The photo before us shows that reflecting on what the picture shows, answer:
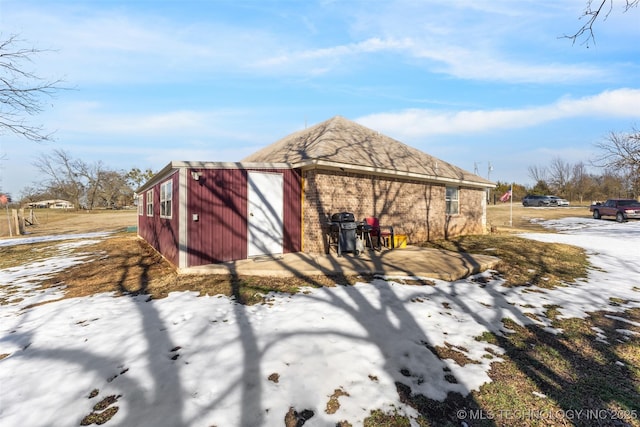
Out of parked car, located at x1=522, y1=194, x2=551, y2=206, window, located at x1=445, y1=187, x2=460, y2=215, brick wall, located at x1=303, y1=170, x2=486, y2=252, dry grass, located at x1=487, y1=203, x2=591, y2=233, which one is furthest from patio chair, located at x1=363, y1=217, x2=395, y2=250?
parked car, located at x1=522, y1=194, x2=551, y2=206

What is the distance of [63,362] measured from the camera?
3422 millimetres

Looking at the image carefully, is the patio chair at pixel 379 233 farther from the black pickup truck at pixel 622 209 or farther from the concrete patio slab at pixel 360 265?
the black pickup truck at pixel 622 209

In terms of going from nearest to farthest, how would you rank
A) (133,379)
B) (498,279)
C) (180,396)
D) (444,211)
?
1. (180,396)
2. (133,379)
3. (498,279)
4. (444,211)

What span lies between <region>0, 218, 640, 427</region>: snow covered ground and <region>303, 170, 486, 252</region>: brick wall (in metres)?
3.60

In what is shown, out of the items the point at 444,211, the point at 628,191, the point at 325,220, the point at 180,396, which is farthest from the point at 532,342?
the point at 628,191

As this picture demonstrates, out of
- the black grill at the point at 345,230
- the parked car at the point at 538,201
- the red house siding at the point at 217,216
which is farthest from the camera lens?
the parked car at the point at 538,201

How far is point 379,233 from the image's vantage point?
32.4 ft

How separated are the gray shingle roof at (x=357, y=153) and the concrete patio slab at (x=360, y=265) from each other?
9.24ft

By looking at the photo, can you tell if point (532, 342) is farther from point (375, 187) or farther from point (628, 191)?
point (628, 191)

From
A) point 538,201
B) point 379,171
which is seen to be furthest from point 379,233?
point 538,201

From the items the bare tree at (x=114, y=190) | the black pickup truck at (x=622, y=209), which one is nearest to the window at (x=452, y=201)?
the black pickup truck at (x=622, y=209)

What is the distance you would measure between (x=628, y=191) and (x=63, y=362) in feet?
198

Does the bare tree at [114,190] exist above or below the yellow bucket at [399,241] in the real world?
above

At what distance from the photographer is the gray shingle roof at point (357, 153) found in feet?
30.4
